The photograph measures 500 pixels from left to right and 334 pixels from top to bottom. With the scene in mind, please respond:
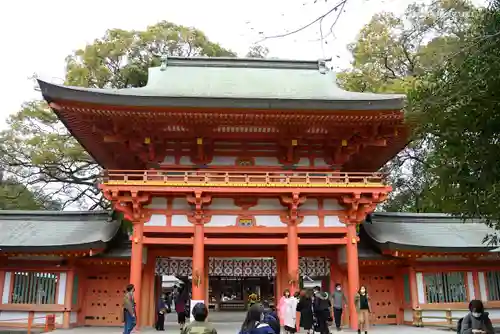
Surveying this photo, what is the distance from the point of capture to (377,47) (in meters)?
30.7

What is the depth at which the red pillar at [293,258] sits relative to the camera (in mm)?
15008

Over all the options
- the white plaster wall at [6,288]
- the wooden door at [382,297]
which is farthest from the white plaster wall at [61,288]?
the wooden door at [382,297]

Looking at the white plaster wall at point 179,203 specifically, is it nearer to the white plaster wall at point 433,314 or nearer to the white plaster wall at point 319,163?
the white plaster wall at point 319,163

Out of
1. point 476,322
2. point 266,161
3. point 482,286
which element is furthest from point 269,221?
point 476,322

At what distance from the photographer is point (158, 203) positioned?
625 inches

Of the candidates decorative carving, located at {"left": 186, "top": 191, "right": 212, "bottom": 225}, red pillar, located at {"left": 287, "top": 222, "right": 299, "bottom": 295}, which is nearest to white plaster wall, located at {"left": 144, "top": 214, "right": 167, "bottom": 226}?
decorative carving, located at {"left": 186, "top": 191, "right": 212, "bottom": 225}

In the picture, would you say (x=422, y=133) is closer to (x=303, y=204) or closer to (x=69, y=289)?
(x=303, y=204)

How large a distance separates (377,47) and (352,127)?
1651 cm

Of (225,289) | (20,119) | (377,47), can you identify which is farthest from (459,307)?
(20,119)

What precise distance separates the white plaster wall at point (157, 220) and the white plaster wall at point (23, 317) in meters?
4.40

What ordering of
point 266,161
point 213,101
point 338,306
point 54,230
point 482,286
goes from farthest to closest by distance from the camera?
point 54,230, point 482,286, point 266,161, point 338,306, point 213,101

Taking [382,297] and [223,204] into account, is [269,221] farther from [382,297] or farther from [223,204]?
[382,297]

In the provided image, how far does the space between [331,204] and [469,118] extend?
9051mm

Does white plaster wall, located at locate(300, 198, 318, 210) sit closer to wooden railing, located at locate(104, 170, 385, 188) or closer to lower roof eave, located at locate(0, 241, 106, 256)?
wooden railing, located at locate(104, 170, 385, 188)
